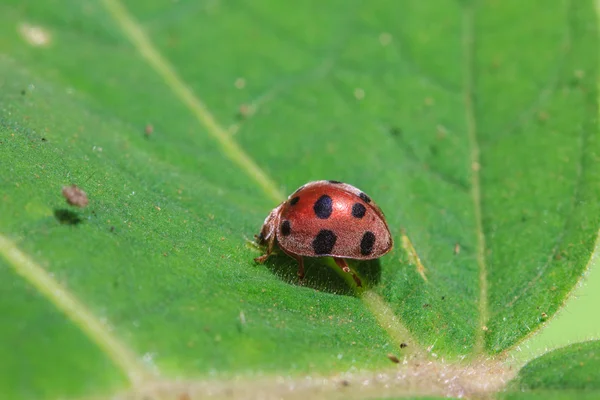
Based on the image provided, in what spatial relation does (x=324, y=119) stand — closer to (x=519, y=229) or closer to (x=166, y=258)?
(x=519, y=229)

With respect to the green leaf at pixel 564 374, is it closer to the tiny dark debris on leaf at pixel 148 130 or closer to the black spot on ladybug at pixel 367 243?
the black spot on ladybug at pixel 367 243

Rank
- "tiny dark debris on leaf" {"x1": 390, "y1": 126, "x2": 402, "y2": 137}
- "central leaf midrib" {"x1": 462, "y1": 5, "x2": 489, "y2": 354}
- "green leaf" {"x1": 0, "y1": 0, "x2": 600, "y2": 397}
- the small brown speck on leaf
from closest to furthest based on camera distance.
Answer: "green leaf" {"x1": 0, "y1": 0, "x2": 600, "y2": 397} → the small brown speck on leaf → "central leaf midrib" {"x1": 462, "y1": 5, "x2": 489, "y2": 354} → "tiny dark debris on leaf" {"x1": 390, "y1": 126, "x2": 402, "y2": 137}

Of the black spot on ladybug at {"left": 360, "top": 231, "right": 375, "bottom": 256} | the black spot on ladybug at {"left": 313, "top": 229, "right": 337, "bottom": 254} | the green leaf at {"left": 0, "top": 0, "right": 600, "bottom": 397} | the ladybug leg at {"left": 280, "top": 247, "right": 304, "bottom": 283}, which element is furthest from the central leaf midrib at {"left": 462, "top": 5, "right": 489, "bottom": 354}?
the ladybug leg at {"left": 280, "top": 247, "right": 304, "bottom": 283}

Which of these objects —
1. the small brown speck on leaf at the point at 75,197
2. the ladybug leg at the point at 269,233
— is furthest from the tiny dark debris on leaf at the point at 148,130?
the small brown speck on leaf at the point at 75,197

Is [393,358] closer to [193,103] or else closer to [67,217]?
[67,217]

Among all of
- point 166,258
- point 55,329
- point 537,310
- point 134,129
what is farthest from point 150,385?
point 134,129

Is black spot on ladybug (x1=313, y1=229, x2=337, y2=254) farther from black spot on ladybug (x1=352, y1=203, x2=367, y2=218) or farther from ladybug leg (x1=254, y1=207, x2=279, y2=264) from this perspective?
ladybug leg (x1=254, y1=207, x2=279, y2=264)
